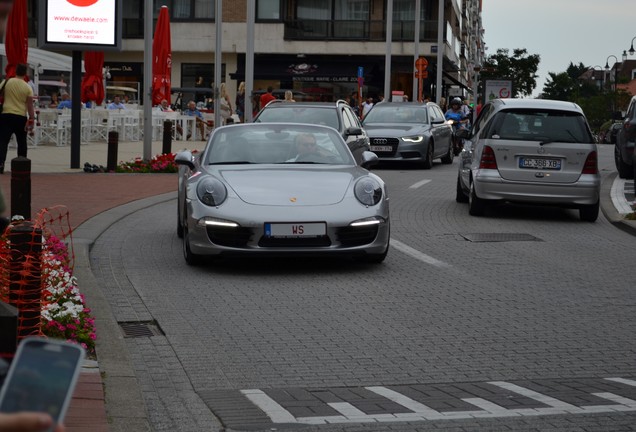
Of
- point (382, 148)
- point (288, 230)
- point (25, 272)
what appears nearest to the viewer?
point (25, 272)

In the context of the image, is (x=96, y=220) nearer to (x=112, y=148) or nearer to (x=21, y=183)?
(x=21, y=183)

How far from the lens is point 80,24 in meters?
22.8

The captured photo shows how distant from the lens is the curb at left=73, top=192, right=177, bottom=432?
5445 millimetres

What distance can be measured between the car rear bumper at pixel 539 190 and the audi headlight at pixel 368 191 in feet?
17.4

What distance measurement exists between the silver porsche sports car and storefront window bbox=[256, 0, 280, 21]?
57.0 m

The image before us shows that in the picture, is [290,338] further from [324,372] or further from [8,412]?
[8,412]

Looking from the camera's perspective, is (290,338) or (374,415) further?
(290,338)

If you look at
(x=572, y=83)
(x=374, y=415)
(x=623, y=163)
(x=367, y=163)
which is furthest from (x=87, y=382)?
(x=572, y=83)

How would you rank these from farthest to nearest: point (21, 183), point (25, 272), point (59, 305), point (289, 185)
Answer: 1. point (289, 185)
2. point (21, 183)
3. point (59, 305)
4. point (25, 272)

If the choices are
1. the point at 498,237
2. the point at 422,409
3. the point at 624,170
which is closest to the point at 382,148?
the point at 624,170

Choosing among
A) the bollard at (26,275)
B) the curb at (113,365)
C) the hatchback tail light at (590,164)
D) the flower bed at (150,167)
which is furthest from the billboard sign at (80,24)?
the bollard at (26,275)

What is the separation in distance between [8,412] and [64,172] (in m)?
20.6

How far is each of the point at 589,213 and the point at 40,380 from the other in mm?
15290

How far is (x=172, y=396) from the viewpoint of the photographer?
6.14 m
